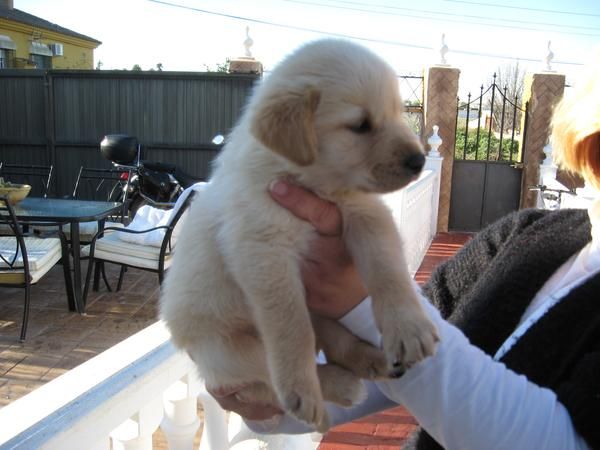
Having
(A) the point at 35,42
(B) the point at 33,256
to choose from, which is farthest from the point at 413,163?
(A) the point at 35,42

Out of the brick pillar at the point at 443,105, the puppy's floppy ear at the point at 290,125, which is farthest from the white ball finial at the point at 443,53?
the puppy's floppy ear at the point at 290,125

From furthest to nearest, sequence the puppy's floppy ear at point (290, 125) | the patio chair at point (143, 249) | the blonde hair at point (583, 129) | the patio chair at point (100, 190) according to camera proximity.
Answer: the patio chair at point (100, 190) < the patio chair at point (143, 249) < the blonde hair at point (583, 129) < the puppy's floppy ear at point (290, 125)

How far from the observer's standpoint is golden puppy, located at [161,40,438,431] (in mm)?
1249

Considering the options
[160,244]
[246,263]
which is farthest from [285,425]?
[160,244]

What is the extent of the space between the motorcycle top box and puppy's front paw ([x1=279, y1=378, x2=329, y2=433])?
7771 mm

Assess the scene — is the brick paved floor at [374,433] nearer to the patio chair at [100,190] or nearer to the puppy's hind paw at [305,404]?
the puppy's hind paw at [305,404]

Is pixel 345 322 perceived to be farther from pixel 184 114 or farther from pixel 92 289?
pixel 184 114

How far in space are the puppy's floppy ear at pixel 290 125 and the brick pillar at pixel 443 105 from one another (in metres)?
7.30

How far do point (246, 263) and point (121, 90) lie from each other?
34.1 ft

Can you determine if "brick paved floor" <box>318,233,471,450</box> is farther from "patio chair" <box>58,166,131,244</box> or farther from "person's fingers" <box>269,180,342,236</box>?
"patio chair" <box>58,166,131,244</box>

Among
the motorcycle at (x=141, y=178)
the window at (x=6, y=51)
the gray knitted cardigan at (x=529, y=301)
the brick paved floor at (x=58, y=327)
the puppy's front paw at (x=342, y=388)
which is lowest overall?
the brick paved floor at (x=58, y=327)

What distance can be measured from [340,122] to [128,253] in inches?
181

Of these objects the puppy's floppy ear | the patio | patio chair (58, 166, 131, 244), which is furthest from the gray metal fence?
the puppy's floppy ear

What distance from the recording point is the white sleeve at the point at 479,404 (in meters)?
1.13
